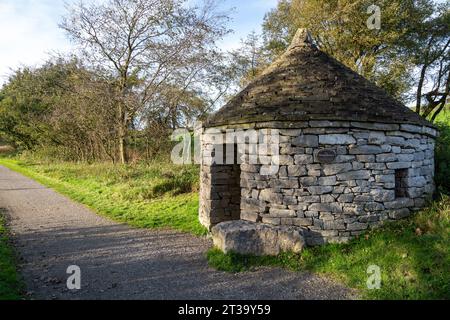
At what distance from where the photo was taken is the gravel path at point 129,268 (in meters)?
4.33

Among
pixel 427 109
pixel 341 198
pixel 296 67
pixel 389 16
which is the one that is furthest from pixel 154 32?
pixel 427 109

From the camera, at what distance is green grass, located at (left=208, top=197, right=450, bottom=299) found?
422 centimetres

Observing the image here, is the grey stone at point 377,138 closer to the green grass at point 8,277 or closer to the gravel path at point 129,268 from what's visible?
the gravel path at point 129,268

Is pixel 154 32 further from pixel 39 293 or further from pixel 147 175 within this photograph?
pixel 39 293

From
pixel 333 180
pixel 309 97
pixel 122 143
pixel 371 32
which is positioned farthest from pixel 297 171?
pixel 371 32

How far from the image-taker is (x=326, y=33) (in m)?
14.4

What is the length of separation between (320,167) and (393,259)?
174 centimetres

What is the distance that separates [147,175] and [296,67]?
700 centimetres

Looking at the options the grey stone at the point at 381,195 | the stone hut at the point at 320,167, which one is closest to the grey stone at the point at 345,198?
the stone hut at the point at 320,167

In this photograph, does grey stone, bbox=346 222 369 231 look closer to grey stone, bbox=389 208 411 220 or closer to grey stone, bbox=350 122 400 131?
grey stone, bbox=389 208 411 220

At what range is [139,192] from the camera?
9.92 m

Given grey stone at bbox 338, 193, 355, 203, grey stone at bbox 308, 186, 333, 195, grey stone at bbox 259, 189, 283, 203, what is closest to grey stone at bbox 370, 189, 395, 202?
grey stone at bbox 338, 193, 355, 203

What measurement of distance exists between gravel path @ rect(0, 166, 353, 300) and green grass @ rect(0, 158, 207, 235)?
0.61 metres

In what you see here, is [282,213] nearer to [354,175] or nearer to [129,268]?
[354,175]
